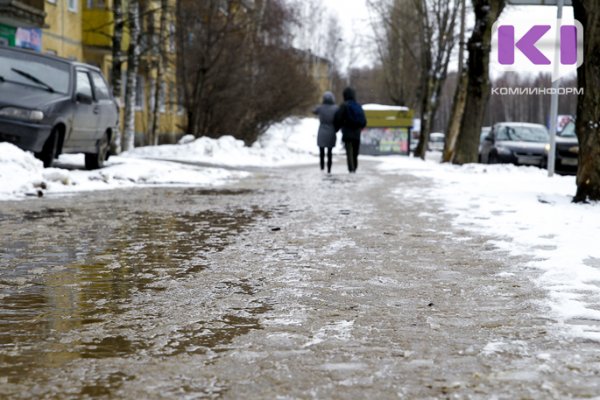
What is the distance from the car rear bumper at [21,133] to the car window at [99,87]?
2.92 meters

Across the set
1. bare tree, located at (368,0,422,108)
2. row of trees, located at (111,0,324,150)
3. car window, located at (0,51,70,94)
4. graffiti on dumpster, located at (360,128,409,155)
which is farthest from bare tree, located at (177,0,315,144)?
car window, located at (0,51,70,94)

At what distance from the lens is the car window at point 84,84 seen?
15078 millimetres

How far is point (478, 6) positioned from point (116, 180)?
12732mm

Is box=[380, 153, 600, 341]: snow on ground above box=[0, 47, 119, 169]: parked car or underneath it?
underneath

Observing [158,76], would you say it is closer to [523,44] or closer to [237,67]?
[237,67]

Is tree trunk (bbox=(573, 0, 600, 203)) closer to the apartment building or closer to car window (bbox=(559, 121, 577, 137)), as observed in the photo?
car window (bbox=(559, 121, 577, 137))

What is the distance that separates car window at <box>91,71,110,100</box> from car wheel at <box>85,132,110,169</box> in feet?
2.40

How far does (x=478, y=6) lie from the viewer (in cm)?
2358

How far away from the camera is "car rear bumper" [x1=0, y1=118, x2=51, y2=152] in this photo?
517 inches

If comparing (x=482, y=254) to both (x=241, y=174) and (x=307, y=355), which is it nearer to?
(x=307, y=355)

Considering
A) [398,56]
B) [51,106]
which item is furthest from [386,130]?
[51,106]

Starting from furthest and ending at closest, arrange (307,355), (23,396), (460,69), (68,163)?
(460,69) → (68,163) → (307,355) → (23,396)

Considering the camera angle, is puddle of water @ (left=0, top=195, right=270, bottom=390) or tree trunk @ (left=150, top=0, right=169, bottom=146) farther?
tree trunk @ (left=150, top=0, right=169, bottom=146)

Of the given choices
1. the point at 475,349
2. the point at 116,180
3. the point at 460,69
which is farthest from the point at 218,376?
the point at 460,69
